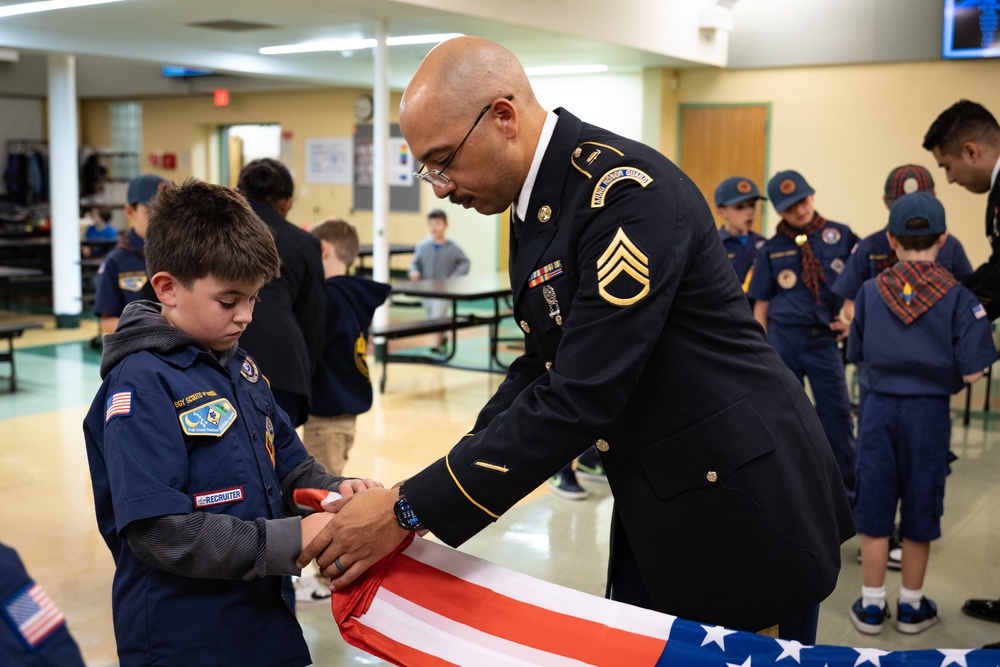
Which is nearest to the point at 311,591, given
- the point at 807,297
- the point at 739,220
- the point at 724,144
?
the point at 807,297

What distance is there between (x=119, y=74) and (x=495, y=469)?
56.1 feet

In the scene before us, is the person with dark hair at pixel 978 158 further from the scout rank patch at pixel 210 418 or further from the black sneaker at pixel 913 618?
the scout rank patch at pixel 210 418

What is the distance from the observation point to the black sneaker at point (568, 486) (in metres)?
5.23

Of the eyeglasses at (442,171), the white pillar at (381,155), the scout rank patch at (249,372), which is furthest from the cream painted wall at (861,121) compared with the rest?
the scout rank patch at (249,372)

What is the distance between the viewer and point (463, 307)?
513 inches

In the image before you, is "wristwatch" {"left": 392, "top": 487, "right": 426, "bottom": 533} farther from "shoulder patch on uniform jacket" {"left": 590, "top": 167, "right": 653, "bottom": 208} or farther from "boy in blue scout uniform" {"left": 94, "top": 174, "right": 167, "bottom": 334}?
"boy in blue scout uniform" {"left": 94, "top": 174, "right": 167, "bottom": 334}

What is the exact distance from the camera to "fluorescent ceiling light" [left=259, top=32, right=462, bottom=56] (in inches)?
381

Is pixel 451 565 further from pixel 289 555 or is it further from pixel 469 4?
pixel 469 4

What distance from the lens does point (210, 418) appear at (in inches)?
65.6

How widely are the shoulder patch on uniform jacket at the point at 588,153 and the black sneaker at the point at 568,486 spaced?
365 cm

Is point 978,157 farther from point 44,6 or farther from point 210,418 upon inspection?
point 44,6

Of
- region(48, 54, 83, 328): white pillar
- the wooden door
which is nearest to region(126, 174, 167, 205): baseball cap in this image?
region(48, 54, 83, 328): white pillar

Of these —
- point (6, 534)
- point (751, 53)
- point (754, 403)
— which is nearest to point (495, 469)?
point (754, 403)

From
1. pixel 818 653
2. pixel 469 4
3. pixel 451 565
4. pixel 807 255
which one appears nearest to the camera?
pixel 818 653
